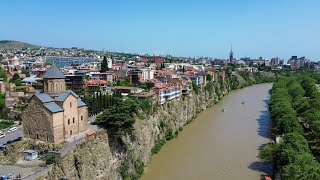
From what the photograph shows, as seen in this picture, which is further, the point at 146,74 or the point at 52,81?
the point at 146,74

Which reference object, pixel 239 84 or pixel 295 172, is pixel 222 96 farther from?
pixel 295 172

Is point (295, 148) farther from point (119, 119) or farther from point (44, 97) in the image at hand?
point (44, 97)

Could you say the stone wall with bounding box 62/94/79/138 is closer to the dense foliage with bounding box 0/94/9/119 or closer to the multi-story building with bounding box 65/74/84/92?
the dense foliage with bounding box 0/94/9/119

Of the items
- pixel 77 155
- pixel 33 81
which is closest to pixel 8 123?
pixel 77 155

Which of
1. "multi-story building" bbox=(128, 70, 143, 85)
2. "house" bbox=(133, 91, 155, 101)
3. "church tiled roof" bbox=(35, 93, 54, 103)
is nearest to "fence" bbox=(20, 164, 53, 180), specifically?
Result: "church tiled roof" bbox=(35, 93, 54, 103)

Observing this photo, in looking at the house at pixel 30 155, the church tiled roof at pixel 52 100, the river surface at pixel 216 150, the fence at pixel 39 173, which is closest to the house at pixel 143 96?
the river surface at pixel 216 150

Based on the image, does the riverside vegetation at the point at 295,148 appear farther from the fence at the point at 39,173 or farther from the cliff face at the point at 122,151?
the fence at the point at 39,173

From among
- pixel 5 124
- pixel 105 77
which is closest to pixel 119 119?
pixel 5 124
